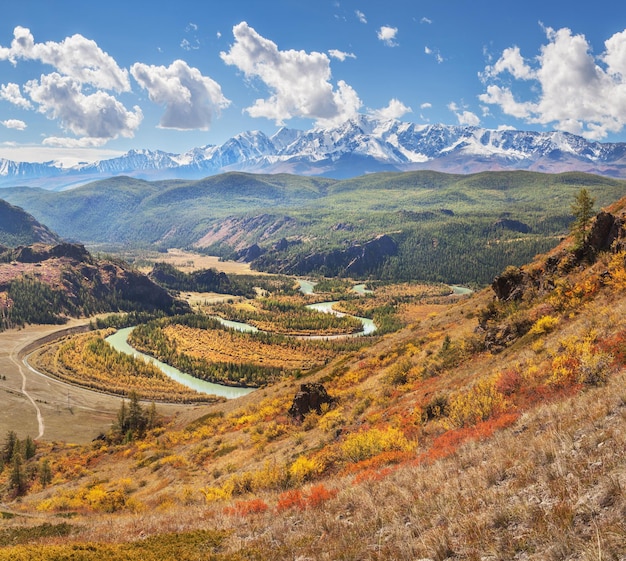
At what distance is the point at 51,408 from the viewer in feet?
331

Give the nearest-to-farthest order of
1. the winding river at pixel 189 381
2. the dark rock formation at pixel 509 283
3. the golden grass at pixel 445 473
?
the golden grass at pixel 445 473 < the dark rock formation at pixel 509 283 < the winding river at pixel 189 381

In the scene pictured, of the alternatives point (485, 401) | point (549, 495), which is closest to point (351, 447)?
point (485, 401)

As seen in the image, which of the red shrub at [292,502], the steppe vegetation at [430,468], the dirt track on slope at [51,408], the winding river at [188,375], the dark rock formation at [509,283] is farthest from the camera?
the winding river at [188,375]

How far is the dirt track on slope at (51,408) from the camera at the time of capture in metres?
85.4

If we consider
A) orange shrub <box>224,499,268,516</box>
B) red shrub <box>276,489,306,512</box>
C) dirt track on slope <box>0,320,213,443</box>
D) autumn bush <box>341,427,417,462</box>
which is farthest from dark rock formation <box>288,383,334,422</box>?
dirt track on slope <box>0,320,213,443</box>

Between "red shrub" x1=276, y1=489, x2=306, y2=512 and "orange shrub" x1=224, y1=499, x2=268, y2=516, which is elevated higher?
"red shrub" x1=276, y1=489, x2=306, y2=512

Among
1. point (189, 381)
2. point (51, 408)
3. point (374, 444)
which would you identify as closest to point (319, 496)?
point (374, 444)

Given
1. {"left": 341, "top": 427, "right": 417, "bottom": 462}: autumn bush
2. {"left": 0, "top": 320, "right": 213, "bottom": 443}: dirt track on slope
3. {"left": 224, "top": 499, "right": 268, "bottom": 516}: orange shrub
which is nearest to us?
{"left": 224, "top": 499, "right": 268, "bottom": 516}: orange shrub

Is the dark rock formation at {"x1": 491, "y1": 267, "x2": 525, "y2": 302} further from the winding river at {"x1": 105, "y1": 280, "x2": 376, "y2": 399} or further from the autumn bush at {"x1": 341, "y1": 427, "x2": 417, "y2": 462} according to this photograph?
the winding river at {"x1": 105, "y1": 280, "x2": 376, "y2": 399}

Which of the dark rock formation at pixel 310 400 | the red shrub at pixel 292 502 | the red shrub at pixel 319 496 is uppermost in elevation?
the red shrub at pixel 319 496

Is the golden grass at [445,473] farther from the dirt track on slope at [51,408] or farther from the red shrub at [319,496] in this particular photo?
the dirt track on slope at [51,408]

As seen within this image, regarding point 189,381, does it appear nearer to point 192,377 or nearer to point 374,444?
point 192,377

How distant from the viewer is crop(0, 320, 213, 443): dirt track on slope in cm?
8541

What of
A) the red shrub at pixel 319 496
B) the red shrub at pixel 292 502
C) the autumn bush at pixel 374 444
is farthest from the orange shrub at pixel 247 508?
the autumn bush at pixel 374 444
